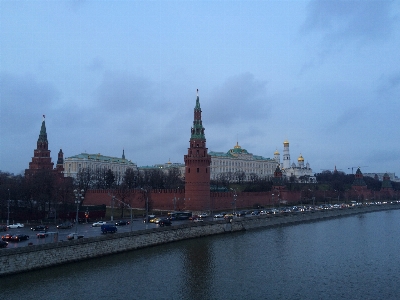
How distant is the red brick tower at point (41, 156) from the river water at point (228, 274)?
150 feet

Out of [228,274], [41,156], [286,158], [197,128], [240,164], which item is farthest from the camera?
[286,158]

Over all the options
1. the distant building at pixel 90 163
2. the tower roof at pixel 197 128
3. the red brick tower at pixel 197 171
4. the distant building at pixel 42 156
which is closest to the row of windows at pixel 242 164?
the distant building at pixel 90 163

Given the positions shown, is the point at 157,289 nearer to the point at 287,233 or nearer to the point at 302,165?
the point at 287,233

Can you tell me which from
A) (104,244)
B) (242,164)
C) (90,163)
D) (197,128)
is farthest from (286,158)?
(104,244)

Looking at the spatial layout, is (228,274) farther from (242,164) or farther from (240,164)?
(242,164)

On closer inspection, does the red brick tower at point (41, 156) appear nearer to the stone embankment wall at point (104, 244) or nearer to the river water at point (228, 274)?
the stone embankment wall at point (104, 244)

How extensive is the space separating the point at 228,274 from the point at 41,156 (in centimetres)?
5973

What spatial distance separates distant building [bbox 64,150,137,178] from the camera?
13325 cm

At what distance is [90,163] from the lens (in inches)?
5389

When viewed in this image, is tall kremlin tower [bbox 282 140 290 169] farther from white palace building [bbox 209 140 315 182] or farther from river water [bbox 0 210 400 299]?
river water [bbox 0 210 400 299]

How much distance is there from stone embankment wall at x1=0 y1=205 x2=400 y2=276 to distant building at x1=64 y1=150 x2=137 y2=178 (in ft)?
267

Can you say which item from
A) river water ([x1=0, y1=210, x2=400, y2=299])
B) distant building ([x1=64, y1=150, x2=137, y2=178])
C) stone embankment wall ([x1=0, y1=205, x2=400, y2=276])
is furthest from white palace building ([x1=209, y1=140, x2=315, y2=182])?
river water ([x1=0, y1=210, x2=400, y2=299])

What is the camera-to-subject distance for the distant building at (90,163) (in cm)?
13325

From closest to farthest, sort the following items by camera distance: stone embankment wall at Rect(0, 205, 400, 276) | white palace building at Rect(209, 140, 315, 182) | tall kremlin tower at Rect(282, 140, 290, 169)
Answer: stone embankment wall at Rect(0, 205, 400, 276), white palace building at Rect(209, 140, 315, 182), tall kremlin tower at Rect(282, 140, 290, 169)
